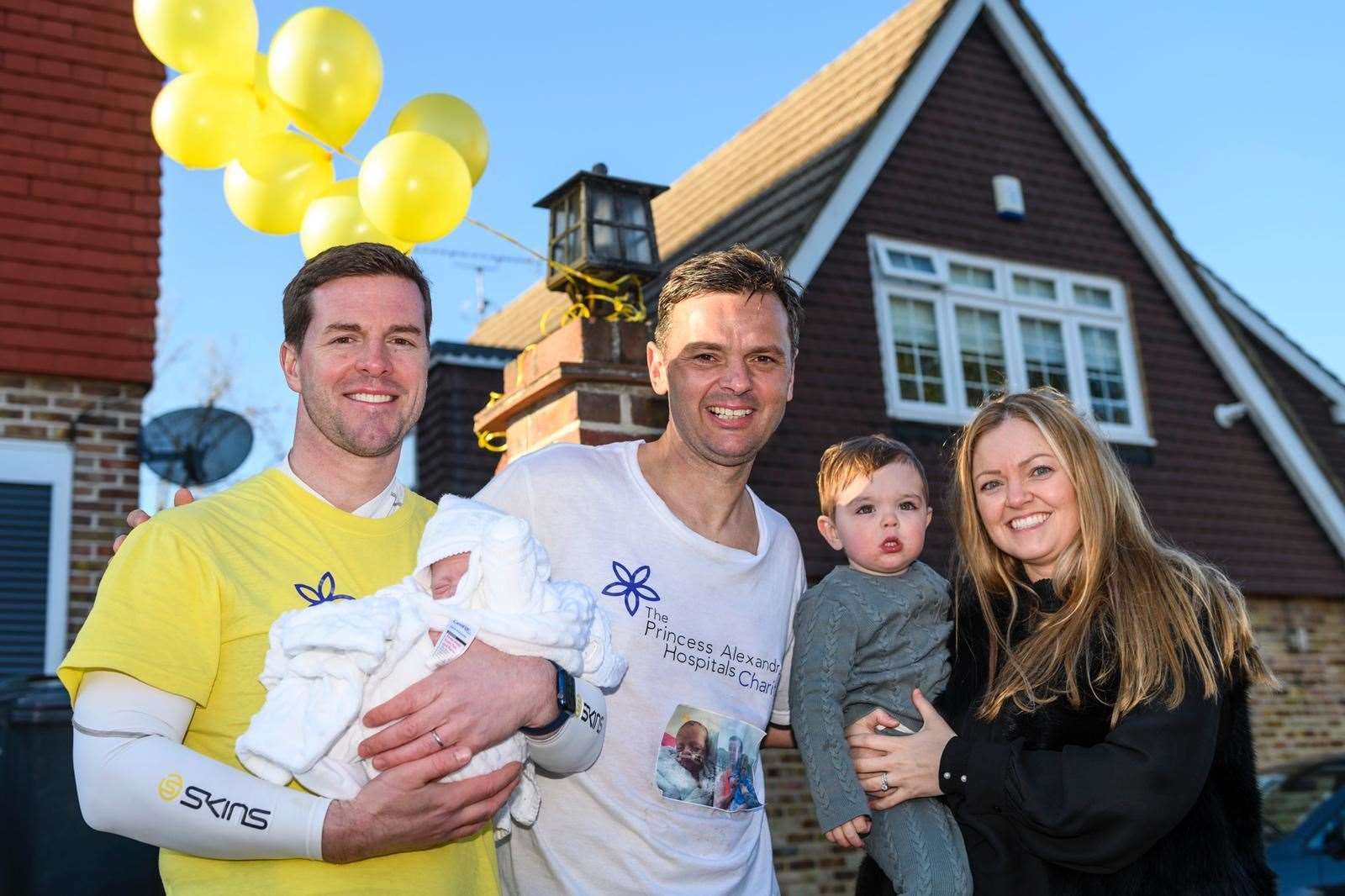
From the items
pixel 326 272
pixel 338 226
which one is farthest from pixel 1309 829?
pixel 326 272

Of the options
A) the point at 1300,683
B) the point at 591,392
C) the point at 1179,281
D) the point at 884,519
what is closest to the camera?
the point at 884,519

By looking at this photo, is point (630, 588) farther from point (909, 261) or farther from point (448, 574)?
point (909, 261)

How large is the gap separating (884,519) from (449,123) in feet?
8.18

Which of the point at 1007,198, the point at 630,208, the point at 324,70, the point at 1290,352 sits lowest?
the point at 630,208

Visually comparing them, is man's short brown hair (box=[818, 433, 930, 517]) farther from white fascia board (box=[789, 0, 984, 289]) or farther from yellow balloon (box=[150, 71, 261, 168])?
white fascia board (box=[789, 0, 984, 289])

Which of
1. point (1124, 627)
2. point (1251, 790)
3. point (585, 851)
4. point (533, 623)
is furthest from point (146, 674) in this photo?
point (1251, 790)

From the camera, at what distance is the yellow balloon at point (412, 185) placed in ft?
13.9

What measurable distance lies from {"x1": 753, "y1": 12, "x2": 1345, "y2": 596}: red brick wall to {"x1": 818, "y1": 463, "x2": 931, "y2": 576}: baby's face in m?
7.36

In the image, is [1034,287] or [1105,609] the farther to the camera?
[1034,287]

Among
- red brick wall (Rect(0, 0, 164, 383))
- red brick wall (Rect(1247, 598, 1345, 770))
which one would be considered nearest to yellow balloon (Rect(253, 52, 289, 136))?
red brick wall (Rect(0, 0, 164, 383))

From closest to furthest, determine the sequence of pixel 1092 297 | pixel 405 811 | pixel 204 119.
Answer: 1. pixel 405 811
2. pixel 204 119
3. pixel 1092 297

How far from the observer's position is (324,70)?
4488 mm

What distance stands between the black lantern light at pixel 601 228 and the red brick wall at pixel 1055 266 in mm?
5772

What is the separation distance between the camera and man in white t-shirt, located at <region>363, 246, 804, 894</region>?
2576mm
